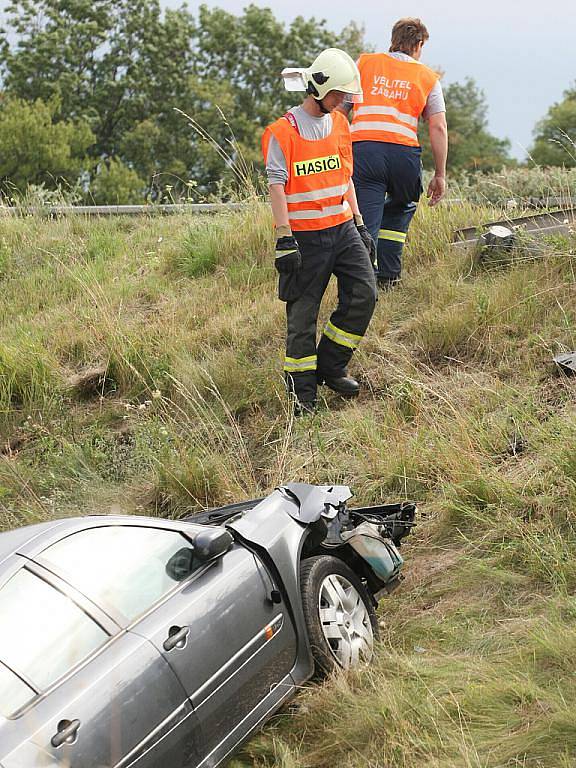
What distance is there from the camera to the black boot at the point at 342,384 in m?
7.38

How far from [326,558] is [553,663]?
107 cm

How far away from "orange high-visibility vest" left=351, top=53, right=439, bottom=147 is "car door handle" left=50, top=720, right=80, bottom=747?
5722 mm

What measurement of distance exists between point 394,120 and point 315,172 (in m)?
1.61

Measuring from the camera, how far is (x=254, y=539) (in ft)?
14.6

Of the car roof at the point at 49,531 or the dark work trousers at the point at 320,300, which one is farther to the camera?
the dark work trousers at the point at 320,300

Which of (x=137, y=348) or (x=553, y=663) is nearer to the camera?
(x=553, y=663)

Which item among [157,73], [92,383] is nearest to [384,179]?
[92,383]

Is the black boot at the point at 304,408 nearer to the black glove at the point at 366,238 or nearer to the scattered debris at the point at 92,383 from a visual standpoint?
the black glove at the point at 366,238

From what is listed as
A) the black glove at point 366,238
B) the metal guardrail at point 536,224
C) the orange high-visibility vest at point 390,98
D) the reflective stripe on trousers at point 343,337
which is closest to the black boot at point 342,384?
the reflective stripe on trousers at point 343,337

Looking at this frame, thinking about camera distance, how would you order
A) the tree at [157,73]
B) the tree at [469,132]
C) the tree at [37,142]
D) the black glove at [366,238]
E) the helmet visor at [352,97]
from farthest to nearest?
the tree at [469,132], the tree at [157,73], the tree at [37,142], the black glove at [366,238], the helmet visor at [352,97]

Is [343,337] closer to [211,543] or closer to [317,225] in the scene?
[317,225]

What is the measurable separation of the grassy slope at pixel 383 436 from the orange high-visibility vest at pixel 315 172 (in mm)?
1166

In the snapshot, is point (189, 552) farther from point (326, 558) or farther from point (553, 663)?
point (553, 663)

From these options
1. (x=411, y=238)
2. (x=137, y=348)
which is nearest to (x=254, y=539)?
(x=137, y=348)
